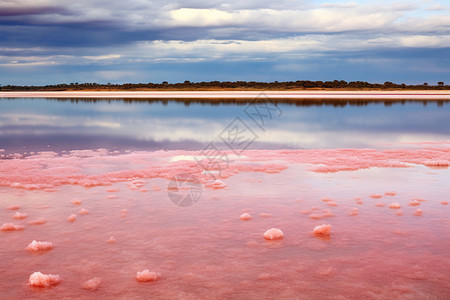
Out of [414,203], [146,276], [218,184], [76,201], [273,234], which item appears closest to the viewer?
[146,276]

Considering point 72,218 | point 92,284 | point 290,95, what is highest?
point 290,95

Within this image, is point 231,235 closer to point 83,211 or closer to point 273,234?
point 273,234

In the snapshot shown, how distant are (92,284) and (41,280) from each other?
0.67 metres

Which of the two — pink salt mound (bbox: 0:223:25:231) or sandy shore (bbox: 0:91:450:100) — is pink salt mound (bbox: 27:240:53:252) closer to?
pink salt mound (bbox: 0:223:25:231)

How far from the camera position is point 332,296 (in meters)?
5.02

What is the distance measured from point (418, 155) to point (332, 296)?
40.6 ft

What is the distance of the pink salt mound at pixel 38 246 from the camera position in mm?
6391

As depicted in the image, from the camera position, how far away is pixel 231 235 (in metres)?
7.05

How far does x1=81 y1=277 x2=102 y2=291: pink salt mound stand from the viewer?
206 inches

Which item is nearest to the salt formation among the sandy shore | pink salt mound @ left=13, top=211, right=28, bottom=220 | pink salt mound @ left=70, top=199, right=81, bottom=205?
pink salt mound @ left=70, top=199, right=81, bottom=205

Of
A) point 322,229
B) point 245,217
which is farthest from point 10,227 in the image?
point 322,229

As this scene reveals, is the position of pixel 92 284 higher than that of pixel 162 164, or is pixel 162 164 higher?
pixel 162 164

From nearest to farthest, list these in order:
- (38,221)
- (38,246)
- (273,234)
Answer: (38,246) < (273,234) < (38,221)

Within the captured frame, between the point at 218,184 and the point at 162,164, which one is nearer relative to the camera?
the point at 218,184
